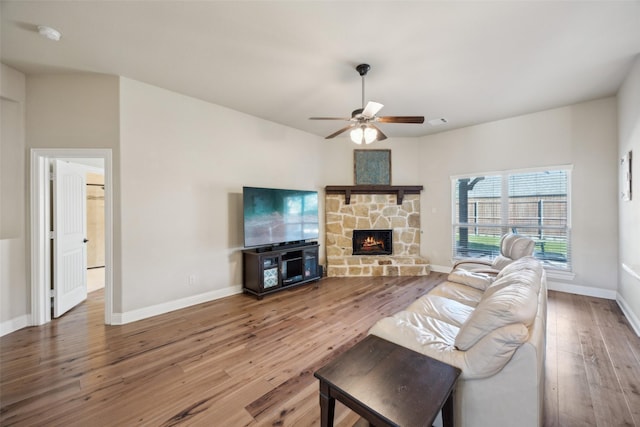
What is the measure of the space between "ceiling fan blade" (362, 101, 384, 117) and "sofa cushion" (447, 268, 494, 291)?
6.98 ft

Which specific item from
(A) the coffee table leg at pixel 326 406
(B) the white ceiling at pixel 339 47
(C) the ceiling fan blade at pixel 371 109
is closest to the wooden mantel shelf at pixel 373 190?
(B) the white ceiling at pixel 339 47

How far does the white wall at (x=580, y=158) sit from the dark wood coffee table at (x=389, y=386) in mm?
4280

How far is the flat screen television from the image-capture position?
12.7 feet

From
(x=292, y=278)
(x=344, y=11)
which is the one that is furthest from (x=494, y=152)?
(x=292, y=278)

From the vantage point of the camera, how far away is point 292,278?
4301 mm

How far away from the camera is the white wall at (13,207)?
2783mm

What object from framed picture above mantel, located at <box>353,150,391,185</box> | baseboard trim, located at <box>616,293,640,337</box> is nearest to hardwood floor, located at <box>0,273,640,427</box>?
baseboard trim, located at <box>616,293,640,337</box>

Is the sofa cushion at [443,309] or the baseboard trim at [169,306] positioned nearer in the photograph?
the sofa cushion at [443,309]

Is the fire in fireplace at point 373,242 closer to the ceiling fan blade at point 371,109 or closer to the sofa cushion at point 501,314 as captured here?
the ceiling fan blade at point 371,109

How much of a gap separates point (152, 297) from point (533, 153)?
244 inches

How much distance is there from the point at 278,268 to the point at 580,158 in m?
4.99

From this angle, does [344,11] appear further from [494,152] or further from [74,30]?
[494,152]

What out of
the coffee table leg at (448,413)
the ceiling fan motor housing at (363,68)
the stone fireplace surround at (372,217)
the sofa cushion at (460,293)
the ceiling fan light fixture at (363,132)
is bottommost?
the coffee table leg at (448,413)

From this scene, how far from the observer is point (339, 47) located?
8.15ft
